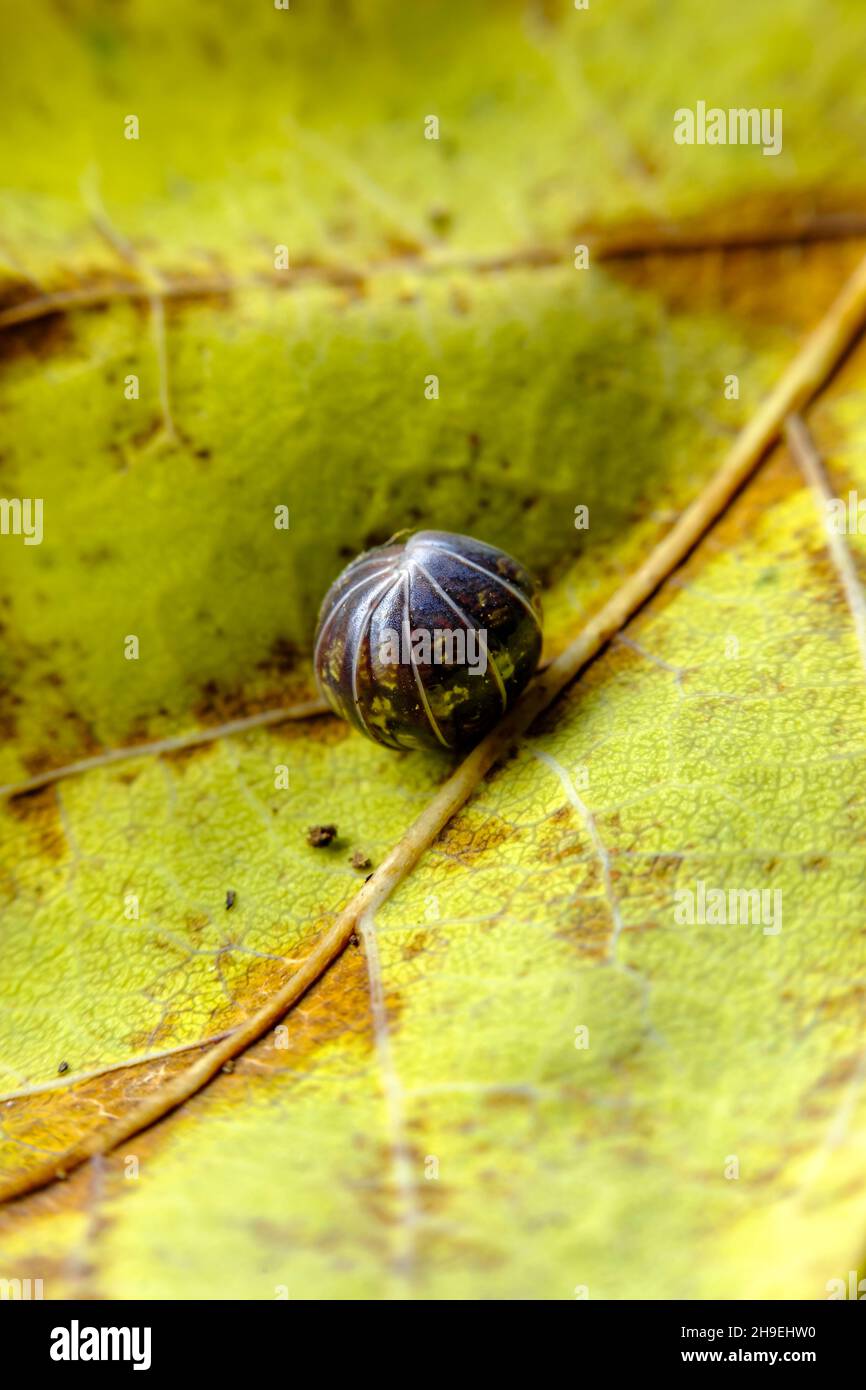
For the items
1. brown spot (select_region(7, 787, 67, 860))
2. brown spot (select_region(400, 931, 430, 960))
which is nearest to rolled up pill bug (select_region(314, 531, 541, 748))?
brown spot (select_region(400, 931, 430, 960))

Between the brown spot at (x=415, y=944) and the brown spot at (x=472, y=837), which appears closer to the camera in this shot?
the brown spot at (x=415, y=944)

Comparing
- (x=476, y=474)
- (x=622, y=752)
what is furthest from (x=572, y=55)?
(x=622, y=752)

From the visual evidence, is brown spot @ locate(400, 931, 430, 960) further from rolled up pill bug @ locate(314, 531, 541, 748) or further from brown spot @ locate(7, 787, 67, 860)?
brown spot @ locate(7, 787, 67, 860)

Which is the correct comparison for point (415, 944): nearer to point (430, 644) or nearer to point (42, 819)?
point (430, 644)

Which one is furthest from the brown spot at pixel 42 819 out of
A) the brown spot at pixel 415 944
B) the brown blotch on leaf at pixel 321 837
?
the brown spot at pixel 415 944

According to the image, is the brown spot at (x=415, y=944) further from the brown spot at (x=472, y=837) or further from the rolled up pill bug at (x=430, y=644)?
the rolled up pill bug at (x=430, y=644)

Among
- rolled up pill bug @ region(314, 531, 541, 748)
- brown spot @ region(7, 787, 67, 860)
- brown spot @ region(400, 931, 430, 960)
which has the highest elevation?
rolled up pill bug @ region(314, 531, 541, 748)

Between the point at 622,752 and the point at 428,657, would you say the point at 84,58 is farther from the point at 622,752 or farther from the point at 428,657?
the point at 622,752

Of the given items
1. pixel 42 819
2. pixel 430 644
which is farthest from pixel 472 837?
pixel 42 819
